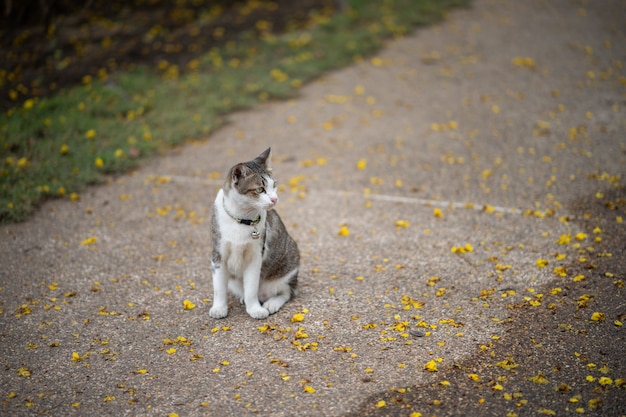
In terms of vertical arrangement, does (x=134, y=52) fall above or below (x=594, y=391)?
A: below

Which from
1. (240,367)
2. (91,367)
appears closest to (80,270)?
(91,367)

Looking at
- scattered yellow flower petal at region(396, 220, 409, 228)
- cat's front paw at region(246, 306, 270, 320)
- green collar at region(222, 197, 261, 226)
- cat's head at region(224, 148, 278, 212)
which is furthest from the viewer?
scattered yellow flower petal at region(396, 220, 409, 228)

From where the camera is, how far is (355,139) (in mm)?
8844

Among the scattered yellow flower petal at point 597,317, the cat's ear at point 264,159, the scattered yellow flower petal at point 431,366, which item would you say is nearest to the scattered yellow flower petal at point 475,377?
the scattered yellow flower petal at point 431,366

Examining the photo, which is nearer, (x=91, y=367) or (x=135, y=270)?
(x=91, y=367)

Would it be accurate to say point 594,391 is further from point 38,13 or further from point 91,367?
point 38,13

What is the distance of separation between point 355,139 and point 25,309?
5199 mm

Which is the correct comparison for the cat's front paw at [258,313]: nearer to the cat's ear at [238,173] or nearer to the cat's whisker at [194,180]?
the cat's ear at [238,173]

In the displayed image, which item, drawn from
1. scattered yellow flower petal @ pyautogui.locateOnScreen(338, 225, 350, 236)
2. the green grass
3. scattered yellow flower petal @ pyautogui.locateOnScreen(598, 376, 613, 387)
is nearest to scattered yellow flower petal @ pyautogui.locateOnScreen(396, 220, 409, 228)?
scattered yellow flower petal @ pyautogui.locateOnScreen(338, 225, 350, 236)

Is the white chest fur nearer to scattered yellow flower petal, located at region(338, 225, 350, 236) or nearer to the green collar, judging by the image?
the green collar

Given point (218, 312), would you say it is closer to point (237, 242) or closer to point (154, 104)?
point (237, 242)

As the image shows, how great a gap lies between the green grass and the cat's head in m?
3.47

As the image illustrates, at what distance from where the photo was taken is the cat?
171 inches

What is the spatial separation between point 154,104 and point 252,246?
5753mm
